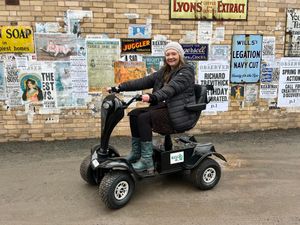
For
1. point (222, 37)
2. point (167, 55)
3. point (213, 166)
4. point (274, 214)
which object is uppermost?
point (222, 37)

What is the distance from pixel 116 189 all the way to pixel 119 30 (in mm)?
3119

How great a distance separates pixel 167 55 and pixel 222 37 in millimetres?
2627

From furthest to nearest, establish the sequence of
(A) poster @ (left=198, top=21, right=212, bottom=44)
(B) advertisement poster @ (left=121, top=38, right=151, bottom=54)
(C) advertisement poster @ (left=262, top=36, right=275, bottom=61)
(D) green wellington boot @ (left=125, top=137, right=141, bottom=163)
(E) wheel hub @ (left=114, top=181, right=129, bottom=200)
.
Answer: (C) advertisement poster @ (left=262, top=36, right=275, bottom=61) < (A) poster @ (left=198, top=21, right=212, bottom=44) < (B) advertisement poster @ (left=121, top=38, right=151, bottom=54) < (D) green wellington boot @ (left=125, top=137, right=141, bottom=163) < (E) wheel hub @ (left=114, top=181, right=129, bottom=200)

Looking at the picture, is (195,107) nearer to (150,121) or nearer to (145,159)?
(150,121)

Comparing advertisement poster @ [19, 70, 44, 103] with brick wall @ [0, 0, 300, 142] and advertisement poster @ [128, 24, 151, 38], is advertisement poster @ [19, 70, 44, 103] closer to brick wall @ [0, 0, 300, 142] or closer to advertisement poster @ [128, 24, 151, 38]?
brick wall @ [0, 0, 300, 142]

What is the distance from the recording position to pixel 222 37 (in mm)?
5918

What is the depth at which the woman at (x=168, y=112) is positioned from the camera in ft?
11.6

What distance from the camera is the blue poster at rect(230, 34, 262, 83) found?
19.7 feet

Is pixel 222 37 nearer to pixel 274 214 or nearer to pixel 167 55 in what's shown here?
pixel 167 55

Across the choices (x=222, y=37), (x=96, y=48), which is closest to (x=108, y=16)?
(x=96, y=48)

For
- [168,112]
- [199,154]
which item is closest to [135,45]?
[168,112]

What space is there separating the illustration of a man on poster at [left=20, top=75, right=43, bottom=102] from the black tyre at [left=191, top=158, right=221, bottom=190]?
3.17 metres

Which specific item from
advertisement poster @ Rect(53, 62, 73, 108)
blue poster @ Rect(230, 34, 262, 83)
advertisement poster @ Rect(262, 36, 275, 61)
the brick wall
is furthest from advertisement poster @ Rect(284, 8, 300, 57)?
advertisement poster @ Rect(53, 62, 73, 108)

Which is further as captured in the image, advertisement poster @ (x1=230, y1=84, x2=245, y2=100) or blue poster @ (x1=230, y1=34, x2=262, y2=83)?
advertisement poster @ (x1=230, y1=84, x2=245, y2=100)
